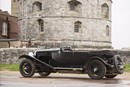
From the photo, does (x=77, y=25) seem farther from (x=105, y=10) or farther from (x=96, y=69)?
(x=96, y=69)

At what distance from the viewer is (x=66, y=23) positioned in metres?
34.8

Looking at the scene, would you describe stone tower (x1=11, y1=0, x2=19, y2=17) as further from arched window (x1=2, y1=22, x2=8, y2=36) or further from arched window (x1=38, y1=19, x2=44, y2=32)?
arched window (x1=38, y1=19, x2=44, y2=32)

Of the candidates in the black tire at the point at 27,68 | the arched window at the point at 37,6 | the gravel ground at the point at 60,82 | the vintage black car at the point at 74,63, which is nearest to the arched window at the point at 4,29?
the arched window at the point at 37,6

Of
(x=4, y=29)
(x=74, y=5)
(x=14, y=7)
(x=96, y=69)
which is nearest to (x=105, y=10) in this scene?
(x=74, y=5)

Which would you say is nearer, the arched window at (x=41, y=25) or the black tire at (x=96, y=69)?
A: the black tire at (x=96, y=69)

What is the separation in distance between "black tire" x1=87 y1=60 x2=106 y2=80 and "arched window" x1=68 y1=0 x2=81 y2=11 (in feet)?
80.8

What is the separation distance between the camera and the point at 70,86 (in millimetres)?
8516

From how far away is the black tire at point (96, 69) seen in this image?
35.9ft

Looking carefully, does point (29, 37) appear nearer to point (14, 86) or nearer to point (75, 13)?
point (75, 13)

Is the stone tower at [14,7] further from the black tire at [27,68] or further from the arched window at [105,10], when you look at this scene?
the black tire at [27,68]

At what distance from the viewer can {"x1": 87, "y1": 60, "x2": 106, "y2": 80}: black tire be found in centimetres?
1094

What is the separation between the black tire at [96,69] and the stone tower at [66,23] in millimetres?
23442

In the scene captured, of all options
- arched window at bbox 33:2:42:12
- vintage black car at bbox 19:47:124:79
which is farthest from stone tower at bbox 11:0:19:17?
vintage black car at bbox 19:47:124:79

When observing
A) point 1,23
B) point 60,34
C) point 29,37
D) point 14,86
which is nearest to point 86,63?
point 14,86
